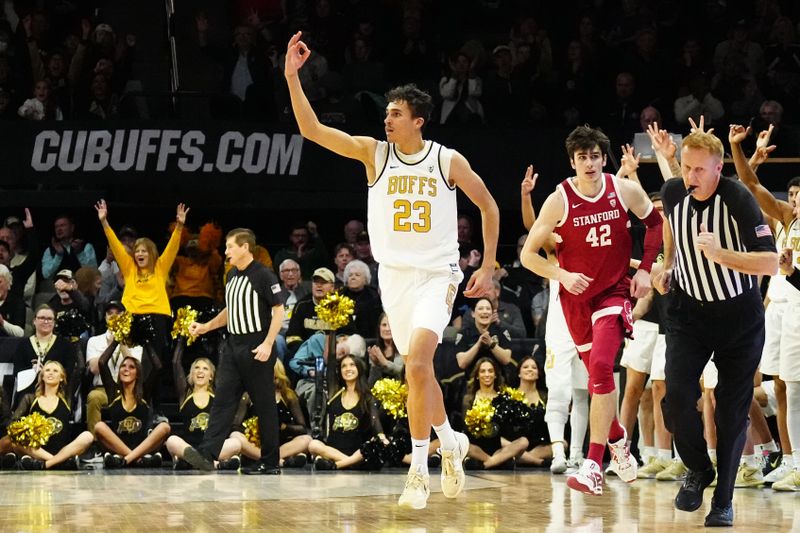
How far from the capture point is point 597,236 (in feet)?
26.3

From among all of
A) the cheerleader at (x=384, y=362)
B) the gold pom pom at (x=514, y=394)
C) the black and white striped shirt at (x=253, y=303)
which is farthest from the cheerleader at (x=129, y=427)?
the gold pom pom at (x=514, y=394)

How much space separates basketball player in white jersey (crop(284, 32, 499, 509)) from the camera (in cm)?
741

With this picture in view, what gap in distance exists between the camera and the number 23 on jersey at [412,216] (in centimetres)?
750

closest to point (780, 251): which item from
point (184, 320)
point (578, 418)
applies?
point (578, 418)

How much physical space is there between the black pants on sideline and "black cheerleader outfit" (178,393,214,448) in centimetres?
70

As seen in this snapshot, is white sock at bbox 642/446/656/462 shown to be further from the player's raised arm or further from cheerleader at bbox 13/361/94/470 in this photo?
cheerleader at bbox 13/361/94/470

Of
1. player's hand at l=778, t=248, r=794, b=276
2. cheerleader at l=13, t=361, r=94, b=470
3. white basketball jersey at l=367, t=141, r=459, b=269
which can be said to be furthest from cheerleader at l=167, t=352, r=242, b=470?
player's hand at l=778, t=248, r=794, b=276

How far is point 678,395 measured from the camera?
6988 mm

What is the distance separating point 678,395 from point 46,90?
10.5 metres

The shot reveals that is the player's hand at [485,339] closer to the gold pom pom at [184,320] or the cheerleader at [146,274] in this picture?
the gold pom pom at [184,320]

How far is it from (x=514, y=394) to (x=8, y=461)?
451cm

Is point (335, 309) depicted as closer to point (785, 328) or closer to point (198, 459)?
point (198, 459)

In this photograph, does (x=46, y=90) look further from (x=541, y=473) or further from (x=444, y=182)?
(x=444, y=182)

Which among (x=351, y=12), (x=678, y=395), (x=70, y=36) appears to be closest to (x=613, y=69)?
(x=351, y=12)
